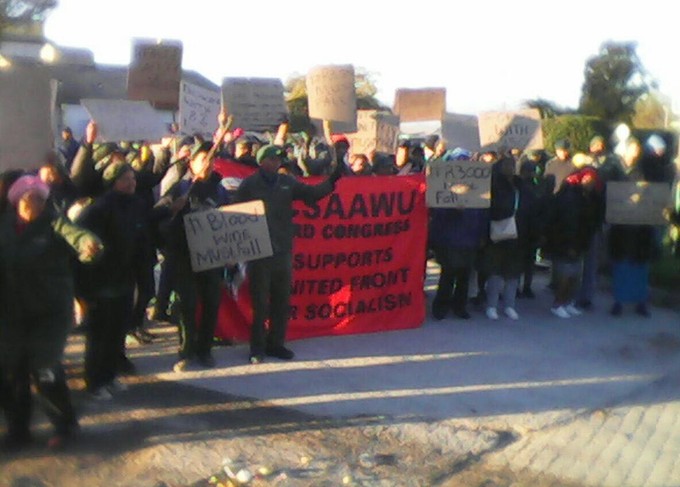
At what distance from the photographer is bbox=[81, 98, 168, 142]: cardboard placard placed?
9000mm

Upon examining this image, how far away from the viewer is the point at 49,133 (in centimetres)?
649

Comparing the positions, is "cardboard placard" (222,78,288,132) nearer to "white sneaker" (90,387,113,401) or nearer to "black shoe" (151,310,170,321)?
"black shoe" (151,310,170,321)

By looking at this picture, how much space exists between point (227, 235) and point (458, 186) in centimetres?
268

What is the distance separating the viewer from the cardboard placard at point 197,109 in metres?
8.98

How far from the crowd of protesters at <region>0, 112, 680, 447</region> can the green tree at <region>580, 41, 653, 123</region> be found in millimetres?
22128

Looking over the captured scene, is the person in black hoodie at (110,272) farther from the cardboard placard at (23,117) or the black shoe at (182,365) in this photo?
the black shoe at (182,365)

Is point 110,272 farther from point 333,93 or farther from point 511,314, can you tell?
point 333,93

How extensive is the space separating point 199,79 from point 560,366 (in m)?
37.8

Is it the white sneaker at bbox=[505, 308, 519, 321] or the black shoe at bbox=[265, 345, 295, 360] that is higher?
the black shoe at bbox=[265, 345, 295, 360]

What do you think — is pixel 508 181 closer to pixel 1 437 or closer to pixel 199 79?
pixel 1 437

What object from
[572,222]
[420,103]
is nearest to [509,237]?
[572,222]

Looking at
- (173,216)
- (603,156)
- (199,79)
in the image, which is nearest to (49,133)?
(173,216)

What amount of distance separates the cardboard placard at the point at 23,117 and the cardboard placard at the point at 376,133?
539cm

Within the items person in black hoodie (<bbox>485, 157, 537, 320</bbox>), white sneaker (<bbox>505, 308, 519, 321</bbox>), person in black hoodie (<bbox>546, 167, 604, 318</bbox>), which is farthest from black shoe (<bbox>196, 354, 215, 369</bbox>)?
person in black hoodie (<bbox>546, 167, 604, 318</bbox>)
